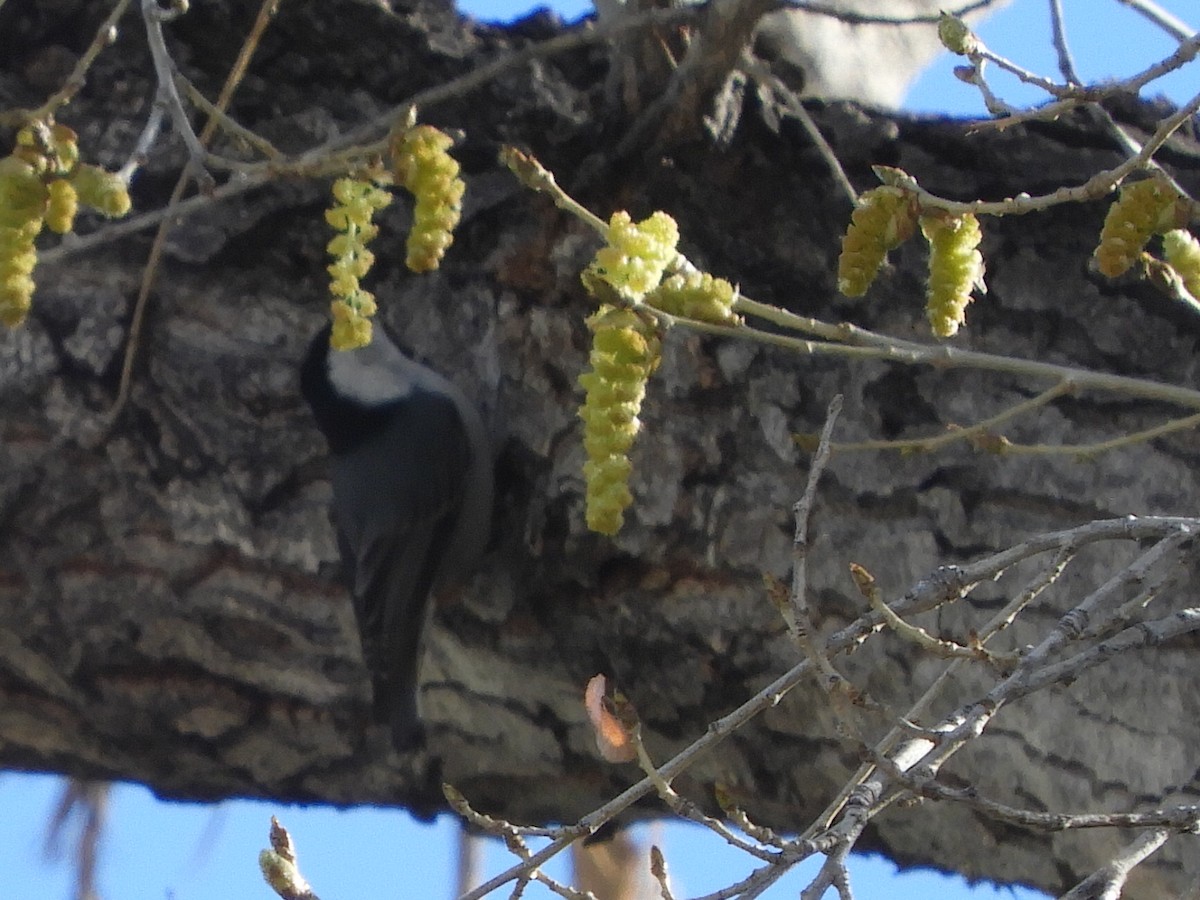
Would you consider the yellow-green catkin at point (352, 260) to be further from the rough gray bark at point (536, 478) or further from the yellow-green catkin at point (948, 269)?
the rough gray bark at point (536, 478)

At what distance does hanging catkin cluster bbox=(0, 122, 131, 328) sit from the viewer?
1.23 m

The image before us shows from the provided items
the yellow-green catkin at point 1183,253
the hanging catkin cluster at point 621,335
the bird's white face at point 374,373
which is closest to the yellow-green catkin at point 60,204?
the hanging catkin cluster at point 621,335

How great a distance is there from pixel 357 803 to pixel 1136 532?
1025 mm

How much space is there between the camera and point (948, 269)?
4.09ft

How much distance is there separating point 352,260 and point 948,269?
463 millimetres

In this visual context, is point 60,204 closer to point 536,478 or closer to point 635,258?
point 635,258

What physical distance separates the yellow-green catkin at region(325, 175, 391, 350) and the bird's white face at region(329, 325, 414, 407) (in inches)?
28.4

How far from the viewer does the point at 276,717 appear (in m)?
1.83

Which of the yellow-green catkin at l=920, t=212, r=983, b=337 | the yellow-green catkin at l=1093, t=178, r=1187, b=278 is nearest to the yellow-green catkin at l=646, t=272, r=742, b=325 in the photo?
the yellow-green catkin at l=920, t=212, r=983, b=337

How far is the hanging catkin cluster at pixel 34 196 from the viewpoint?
1.23m

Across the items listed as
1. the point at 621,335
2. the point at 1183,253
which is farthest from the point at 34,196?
the point at 1183,253

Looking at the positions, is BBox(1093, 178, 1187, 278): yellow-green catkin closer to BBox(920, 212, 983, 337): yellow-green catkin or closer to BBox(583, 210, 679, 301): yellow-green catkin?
BBox(920, 212, 983, 337): yellow-green catkin

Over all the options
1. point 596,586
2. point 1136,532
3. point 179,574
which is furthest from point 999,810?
point 179,574

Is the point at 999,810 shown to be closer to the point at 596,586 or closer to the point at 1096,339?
the point at 596,586
